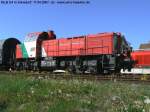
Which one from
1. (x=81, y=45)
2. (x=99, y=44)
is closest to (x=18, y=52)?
(x=81, y=45)

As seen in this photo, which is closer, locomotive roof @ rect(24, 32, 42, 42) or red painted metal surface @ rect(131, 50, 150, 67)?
red painted metal surface @ rect(131, 50, 150, 67)

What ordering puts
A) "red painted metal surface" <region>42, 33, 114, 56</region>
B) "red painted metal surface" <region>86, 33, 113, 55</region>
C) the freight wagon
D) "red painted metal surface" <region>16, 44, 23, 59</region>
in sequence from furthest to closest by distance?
"red painted metal surface" <region>16, 44, 23, 59</region> → "red painted metal surface" <region>42, 33, 114, 56</region> → "red painted metal surface" <region>86, 33, 113, 55</region> → the freight wagon

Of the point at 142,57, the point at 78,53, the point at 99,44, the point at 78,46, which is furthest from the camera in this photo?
the point at 142,57

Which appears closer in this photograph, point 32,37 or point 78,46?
point 78,46

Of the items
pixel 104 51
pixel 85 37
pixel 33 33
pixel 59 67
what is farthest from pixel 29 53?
pixel 104 51

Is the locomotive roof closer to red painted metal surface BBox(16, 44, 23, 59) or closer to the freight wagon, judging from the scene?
the freight wagon

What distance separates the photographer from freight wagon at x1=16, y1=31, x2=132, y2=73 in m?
24.6

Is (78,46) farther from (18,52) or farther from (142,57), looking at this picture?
(18,52)

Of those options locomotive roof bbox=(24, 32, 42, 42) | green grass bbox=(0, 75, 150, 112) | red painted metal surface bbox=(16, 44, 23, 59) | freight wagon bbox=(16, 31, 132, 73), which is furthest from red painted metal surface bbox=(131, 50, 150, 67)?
green grass bbox=(0, 75, 150, 112)

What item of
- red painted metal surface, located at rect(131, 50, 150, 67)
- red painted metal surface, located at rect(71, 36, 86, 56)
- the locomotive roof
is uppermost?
the locomotive roof

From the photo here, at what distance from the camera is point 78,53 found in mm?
27391

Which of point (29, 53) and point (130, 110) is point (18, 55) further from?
point (130, 110)

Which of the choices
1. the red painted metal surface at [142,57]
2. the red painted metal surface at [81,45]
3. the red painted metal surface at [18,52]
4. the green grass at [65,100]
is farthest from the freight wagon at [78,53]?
the green grass at [65,100]

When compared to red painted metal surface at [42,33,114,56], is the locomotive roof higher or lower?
higher
